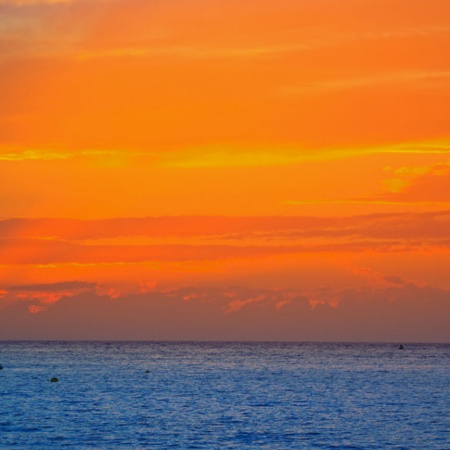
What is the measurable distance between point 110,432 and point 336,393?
52341 millimetres

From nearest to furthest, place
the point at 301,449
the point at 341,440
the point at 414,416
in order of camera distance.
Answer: the point at 301,449, the point at 341,440, the point at 414,416

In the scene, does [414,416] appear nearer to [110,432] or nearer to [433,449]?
[433,449]

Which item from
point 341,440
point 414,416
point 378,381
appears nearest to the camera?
point 341,440

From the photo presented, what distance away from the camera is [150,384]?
455ft

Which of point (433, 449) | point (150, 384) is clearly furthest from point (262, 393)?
point (433, 449)

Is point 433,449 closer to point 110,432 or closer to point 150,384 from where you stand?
point 110,432

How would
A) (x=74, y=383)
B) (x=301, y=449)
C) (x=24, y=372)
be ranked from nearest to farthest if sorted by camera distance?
(x=301, y=449), (x=74, y=383), (x=24, y=372)

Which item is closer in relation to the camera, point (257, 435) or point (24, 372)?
point (257, 435)

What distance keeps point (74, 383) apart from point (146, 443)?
236 ft

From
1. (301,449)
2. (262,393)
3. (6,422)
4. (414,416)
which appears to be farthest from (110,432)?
(262,393)

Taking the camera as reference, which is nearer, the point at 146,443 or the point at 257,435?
the point at 146,443

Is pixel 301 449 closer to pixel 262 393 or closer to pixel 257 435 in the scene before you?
pixel 257 435

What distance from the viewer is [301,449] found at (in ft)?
220

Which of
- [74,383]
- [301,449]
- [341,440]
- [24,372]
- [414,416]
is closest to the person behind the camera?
[301,449]
